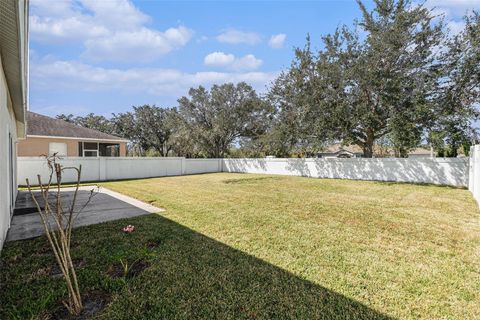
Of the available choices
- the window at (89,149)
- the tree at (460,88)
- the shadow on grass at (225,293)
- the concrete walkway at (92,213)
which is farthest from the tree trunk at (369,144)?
the window at (89,149)

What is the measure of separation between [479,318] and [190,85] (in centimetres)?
2669

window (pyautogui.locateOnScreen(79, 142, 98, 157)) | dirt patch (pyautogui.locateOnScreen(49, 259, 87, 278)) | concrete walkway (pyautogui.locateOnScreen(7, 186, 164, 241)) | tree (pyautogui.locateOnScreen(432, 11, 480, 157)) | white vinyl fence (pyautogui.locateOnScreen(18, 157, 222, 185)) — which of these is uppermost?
tree (pyautogui.locateOnScreen(432, 11, 480, 157))

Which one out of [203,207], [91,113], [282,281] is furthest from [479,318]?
[91,113]

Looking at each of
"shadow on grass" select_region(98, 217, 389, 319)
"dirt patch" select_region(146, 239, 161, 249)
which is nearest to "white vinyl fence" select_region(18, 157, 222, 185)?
"dirt patch" select_region(146, 239, 161, 249)

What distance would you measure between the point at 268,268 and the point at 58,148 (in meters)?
19.0

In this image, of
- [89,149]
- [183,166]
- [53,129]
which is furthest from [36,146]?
[183,166]

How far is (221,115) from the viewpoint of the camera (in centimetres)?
2481

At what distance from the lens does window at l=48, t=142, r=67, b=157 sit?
16.8m

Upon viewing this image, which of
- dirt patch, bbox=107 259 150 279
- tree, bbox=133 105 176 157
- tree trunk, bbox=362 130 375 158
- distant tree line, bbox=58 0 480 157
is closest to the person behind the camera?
dirt patch, bbox=107 259 150 279

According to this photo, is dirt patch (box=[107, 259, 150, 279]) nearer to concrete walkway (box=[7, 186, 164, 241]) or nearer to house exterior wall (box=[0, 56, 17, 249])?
house exterior wall (box=[0, 56, 17, 249])

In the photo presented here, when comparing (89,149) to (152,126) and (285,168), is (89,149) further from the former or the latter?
(152,126)

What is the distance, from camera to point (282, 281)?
3039mm

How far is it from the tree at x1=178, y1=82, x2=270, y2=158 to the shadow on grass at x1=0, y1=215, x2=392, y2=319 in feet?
69.5

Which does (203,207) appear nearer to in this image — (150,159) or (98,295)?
(98,295)
